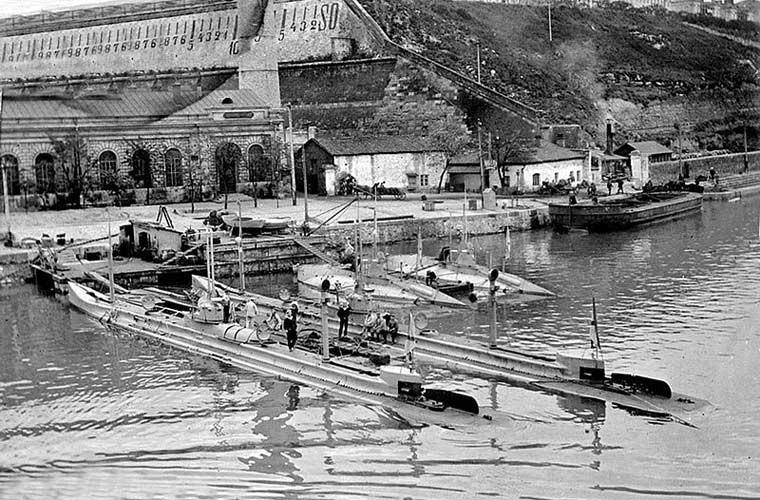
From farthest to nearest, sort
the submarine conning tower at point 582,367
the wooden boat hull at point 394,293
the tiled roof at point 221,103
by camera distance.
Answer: the tiled roof at point 221,103 → the wooden boat hull at point 394,293 → the submarine conning tower at point 582,367

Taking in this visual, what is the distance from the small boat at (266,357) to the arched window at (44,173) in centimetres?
1592

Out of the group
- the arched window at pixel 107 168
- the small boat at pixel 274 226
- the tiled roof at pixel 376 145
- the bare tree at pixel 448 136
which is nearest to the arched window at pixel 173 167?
the arched window at pixel 107 168

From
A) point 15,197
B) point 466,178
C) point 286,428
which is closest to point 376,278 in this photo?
point 286,428

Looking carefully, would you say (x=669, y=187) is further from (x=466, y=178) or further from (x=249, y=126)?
(x=249, y=126)

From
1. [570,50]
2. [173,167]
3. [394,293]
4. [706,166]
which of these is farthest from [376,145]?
[570,50]

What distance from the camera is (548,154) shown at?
52.0 metres

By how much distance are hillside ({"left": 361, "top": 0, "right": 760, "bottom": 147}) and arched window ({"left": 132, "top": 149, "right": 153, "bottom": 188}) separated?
21.8 metres

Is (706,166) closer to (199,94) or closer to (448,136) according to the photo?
(448,136)

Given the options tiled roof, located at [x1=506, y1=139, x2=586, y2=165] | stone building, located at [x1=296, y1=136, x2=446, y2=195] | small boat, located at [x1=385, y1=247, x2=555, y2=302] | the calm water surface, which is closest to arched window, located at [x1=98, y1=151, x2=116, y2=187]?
stone building, located at [x1=296, y1=136, x2=446, y2=195]

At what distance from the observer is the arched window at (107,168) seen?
45219mm

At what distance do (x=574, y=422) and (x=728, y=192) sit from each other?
41.8 m

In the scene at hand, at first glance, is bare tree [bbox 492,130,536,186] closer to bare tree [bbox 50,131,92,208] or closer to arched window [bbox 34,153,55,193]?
bare tree [bbox 50,131,92,208]

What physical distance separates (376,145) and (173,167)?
9426 millimetres

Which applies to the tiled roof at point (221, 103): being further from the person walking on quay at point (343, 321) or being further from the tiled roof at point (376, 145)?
the person walking on quay at point (343, 321)
